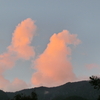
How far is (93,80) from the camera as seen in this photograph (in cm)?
8406

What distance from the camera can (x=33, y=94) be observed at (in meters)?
98.3

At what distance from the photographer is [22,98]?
Answer: 3708 inches

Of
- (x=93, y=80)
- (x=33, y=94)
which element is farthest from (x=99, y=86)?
(x=33, y=94)

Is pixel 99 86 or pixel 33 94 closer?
pixel 99 86

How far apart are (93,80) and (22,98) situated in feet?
113

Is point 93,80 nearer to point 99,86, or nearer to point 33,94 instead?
point 99,86

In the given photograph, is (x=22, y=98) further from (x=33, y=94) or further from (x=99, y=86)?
(x=99, y=86)

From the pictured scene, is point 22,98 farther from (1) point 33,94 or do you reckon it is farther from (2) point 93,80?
(2) point 93,80

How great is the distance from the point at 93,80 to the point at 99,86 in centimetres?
348

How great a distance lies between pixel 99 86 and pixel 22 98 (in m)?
36.3

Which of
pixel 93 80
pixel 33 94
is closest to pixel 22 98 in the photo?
pixel 33 94

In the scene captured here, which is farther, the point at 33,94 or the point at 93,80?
the point at 33,94
